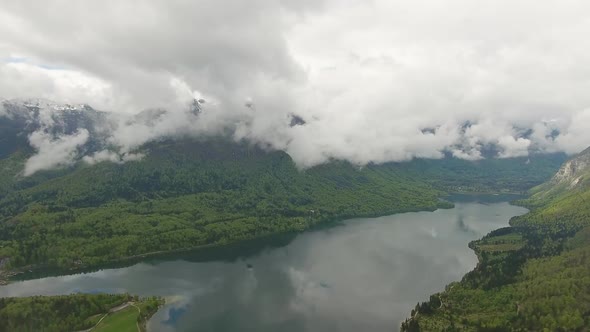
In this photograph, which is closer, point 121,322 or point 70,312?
point 121,322

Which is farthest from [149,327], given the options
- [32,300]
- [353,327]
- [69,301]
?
[353,327]

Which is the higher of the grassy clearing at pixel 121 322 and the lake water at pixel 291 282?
the lake water at pixel 291 282

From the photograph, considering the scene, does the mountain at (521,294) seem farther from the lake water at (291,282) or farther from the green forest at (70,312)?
the green forest at (70,312)

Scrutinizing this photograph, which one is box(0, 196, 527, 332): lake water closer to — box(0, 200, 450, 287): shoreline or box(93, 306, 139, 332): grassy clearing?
box(0, 200, 450, 287): shoreline

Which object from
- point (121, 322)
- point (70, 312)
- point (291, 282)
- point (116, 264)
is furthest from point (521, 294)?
point (116, 264)

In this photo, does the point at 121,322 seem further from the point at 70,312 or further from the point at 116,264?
the point at 116,264

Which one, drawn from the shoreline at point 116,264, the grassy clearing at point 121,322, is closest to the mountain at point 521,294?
the grassy clearing at point 121,322
